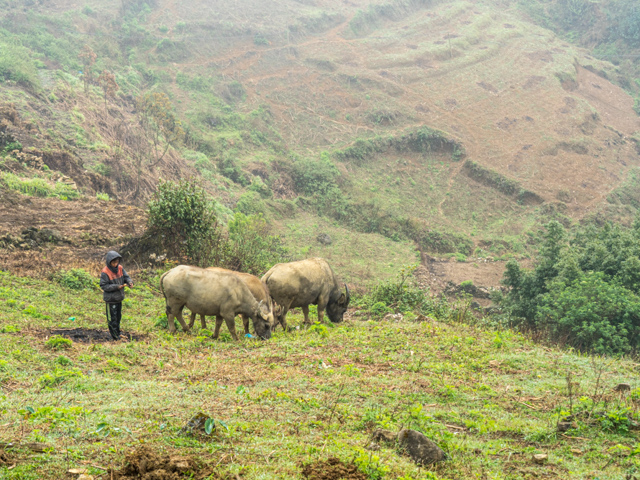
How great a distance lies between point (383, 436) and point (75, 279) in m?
A: 12.8

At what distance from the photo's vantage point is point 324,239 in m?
35.7

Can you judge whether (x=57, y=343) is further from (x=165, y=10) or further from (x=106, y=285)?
(x=165, y=10)

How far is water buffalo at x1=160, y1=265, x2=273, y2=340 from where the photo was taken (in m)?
12.5


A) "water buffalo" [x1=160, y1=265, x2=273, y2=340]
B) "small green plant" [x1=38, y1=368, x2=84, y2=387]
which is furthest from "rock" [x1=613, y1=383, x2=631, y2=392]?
"small green plant" [x1=38, y1=368, x2=84, y2=387]

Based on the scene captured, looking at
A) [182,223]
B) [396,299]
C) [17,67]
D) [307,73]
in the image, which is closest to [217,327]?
[182,223]

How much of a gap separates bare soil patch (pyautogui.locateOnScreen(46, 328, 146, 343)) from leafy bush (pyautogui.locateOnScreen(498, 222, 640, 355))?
49.0 feet

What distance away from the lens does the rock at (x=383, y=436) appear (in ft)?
21.5

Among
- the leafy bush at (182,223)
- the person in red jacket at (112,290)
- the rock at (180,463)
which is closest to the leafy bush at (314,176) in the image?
the leafy bush at (182,223)

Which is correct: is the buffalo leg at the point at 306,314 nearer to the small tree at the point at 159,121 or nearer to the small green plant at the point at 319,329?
the small green plant at the point at 319,329

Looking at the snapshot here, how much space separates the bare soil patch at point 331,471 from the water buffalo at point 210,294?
7.52 metres

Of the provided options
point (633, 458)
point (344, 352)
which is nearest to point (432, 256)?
point (344, 352)

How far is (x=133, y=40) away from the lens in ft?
177

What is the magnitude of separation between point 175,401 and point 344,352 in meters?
5.18

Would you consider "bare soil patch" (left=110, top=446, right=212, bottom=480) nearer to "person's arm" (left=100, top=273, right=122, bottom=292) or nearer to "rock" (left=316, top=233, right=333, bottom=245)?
"person's arm" (left=100, top=273, right=122, bottom=292)
